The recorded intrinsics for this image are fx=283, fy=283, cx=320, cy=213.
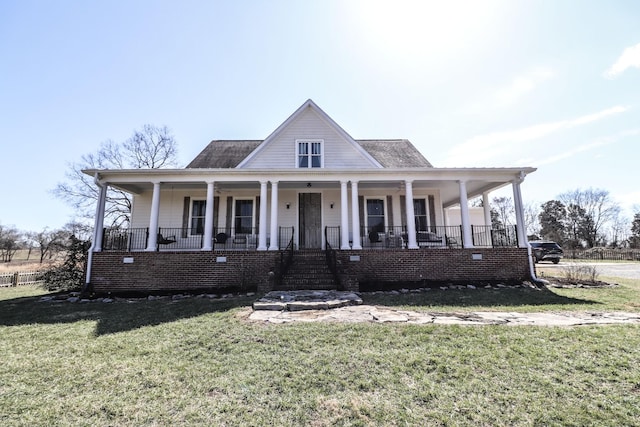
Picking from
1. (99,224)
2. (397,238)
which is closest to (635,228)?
(397,238)

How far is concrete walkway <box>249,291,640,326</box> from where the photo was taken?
4922 millimetres

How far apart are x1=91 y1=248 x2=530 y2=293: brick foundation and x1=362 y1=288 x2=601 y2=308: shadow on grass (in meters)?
1.01

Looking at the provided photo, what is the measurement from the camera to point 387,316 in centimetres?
533

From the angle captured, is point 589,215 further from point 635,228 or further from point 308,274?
point 308,274

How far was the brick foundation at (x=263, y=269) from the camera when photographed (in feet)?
29.9

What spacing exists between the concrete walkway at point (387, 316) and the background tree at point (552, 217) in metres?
46.7

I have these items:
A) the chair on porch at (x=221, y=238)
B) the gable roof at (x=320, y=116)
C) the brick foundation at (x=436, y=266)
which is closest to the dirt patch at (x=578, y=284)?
the brick foundation at (x=436, y=266)

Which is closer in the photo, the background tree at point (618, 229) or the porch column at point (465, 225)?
the porch column at point (465, 225)

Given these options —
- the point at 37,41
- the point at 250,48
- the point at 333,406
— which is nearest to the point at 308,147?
the point at 250,48

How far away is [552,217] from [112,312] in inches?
2206

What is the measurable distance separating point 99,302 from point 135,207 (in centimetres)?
551

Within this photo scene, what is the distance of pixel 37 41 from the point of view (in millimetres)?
7816

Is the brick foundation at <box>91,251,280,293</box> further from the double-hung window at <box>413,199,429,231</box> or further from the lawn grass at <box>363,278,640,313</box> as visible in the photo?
the double-hung window at <box>413,199,429,231</box>

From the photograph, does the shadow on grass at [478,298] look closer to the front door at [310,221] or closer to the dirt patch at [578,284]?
the dirt patch at [578,284]
